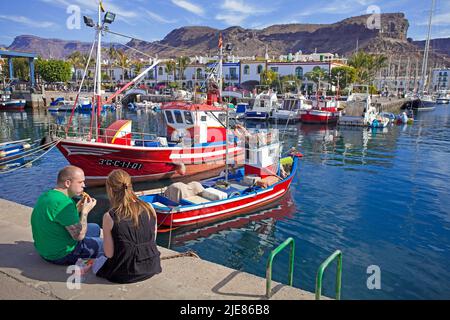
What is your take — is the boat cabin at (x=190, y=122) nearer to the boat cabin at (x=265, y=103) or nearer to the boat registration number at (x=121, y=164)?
the boat registration number at (x=121, y=164)

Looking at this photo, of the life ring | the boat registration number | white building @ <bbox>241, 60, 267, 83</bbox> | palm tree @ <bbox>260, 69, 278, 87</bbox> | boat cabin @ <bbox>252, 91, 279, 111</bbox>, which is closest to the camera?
the boat registration number

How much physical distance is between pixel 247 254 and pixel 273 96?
150 feet

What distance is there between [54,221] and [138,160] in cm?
1291

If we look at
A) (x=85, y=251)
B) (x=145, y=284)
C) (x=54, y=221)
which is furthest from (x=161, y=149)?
(x=145, y=284)

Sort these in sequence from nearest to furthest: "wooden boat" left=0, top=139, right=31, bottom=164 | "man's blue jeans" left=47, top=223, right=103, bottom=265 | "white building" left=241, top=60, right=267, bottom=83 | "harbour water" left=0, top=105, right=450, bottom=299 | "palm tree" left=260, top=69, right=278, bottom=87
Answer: "man's blue jeans" left=47, top=223, right=103, bottom=265, "harbour water" left=0, top=105, right=450, bottom=299, "wooden boat" left=0, top=139, right=31, bottom=164, "palm tree" left=260, top=69, right=278, bottom=87, "white building" left=241, top=60, right=267, bottom=83

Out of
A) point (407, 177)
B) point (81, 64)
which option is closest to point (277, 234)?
point (407, 177)

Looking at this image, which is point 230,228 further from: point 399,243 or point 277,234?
point 399,243

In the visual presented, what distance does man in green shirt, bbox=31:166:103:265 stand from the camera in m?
4.88

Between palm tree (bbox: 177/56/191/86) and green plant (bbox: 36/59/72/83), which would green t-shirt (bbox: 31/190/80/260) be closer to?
palm tree (bbox: 177/56/191/86)

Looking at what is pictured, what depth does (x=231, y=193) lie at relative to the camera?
13.5 metres

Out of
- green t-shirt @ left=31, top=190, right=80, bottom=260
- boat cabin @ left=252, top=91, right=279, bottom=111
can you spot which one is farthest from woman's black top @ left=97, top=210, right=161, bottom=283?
boat cabin @ left=252, top=91, right=279, bottom=111

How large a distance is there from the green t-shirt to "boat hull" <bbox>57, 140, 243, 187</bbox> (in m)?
11.6

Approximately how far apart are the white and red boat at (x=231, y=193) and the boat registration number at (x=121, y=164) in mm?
4810

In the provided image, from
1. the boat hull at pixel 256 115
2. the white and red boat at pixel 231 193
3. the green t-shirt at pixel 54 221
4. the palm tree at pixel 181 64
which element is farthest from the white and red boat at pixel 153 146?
the palm tree at pixel 181 64
